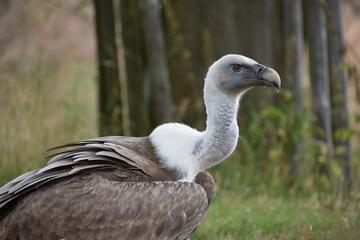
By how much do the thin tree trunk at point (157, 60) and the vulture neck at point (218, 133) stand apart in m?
2.43

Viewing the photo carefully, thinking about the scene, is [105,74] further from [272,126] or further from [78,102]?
[272,126]

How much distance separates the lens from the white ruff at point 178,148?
516 centimetres

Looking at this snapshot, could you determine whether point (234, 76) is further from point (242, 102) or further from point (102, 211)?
point (242, 102)

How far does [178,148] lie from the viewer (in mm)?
5199

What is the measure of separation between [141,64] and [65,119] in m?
1.07

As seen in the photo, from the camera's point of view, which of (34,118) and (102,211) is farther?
(34,118)

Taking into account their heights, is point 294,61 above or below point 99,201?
above

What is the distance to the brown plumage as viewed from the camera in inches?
185

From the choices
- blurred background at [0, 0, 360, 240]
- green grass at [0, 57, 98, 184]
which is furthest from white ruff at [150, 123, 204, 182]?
green grass at [0, 57, 98, 184]

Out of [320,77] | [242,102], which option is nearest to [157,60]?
[242,102]

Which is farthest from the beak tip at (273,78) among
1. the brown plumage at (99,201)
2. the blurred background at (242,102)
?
the blurred background at (242,102)

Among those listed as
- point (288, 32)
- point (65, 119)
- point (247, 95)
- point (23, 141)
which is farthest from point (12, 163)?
point (288, 32)

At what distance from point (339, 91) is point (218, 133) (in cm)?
345

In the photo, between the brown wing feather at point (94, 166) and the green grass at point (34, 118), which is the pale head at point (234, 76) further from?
the green grass at point (34, 118)
